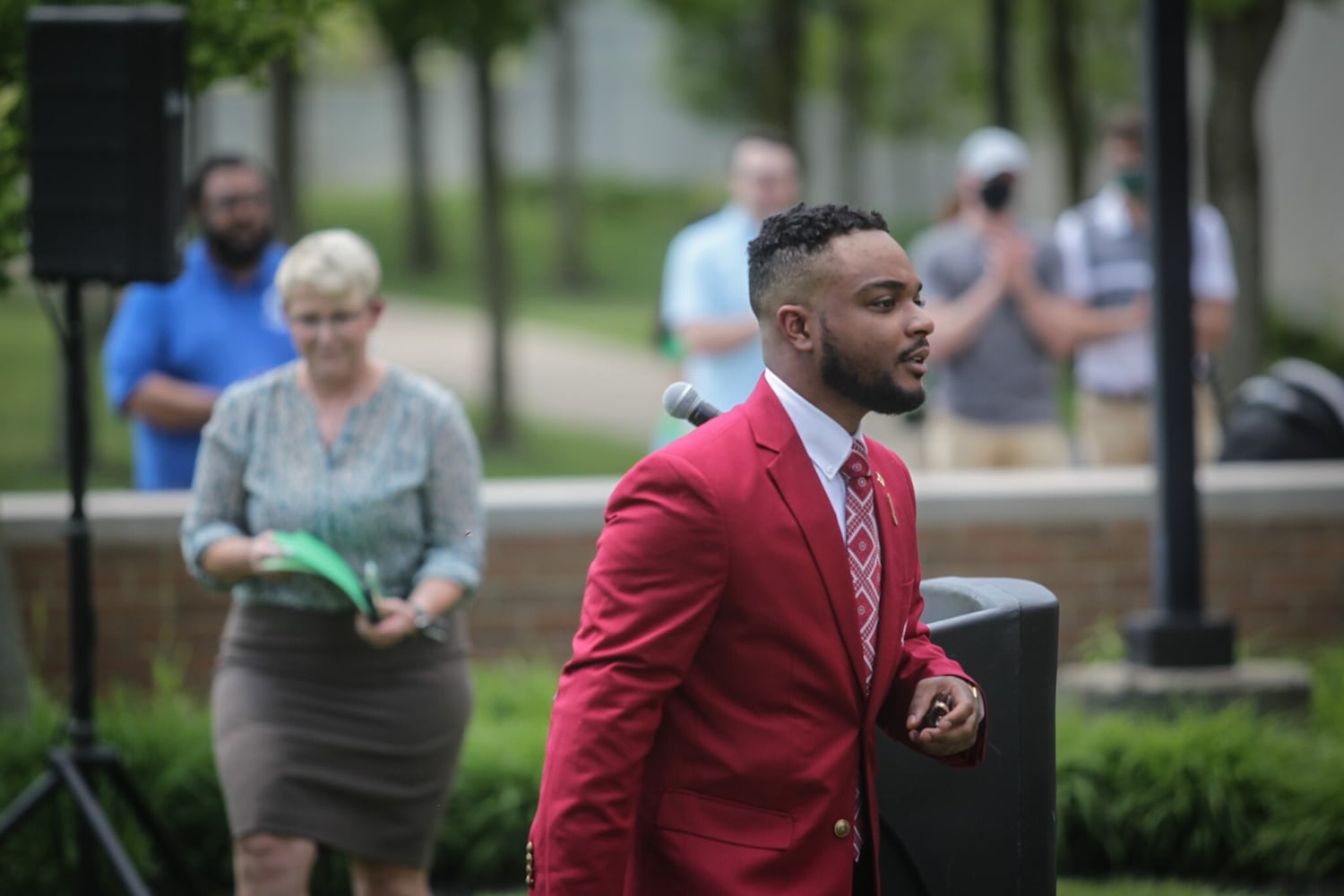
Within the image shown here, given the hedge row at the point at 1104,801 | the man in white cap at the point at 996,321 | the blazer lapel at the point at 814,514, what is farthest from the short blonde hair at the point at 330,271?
the man in white cap at the point at 996,321

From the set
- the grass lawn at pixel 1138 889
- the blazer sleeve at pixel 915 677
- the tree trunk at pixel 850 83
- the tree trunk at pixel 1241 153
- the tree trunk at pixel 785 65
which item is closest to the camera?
the blazer sleeve at pixel 915 677

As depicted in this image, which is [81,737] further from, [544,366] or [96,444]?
[544,366]

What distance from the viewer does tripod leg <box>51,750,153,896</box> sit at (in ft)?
17.3

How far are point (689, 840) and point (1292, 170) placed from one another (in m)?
22.8

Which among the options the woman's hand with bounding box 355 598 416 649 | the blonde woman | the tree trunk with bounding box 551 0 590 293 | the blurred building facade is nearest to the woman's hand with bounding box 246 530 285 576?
the blonde woman

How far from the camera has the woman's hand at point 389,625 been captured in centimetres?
460

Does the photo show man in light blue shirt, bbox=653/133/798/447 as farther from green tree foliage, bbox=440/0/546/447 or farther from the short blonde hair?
green tree foliage, bbox=440/0/546/447

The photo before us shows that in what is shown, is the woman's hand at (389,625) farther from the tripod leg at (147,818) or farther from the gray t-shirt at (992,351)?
the gray t-shirt at (992,351)

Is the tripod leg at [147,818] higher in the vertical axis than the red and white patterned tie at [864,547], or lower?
lower

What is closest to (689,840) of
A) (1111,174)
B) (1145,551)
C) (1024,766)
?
(1024,766)

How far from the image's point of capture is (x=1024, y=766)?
3.30 metres

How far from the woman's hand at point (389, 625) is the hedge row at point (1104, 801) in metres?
2.08

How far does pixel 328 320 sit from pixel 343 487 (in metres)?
0.43

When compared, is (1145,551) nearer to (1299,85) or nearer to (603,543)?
(603,543)
